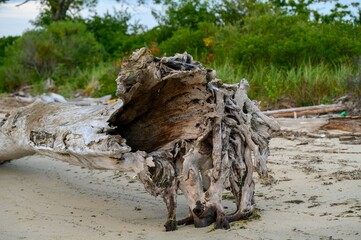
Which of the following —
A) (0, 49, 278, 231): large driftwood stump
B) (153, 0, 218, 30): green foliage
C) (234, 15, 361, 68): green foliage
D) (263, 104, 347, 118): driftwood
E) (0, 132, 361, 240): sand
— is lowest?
(0, 132, 361, 240): sand

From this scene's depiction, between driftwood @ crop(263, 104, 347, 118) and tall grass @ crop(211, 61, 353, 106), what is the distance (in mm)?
703

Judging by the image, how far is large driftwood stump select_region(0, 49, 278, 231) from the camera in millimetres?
4469

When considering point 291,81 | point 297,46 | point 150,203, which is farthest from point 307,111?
point 150,203

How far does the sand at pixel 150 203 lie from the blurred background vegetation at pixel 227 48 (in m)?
Answer: 1.69

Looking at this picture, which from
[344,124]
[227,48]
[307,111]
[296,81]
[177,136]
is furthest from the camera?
[227,48]

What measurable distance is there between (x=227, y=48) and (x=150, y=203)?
1053cm

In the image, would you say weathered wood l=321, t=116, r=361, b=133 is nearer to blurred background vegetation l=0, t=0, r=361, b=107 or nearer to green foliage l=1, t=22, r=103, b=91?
blurred background vegetation l=0, t=0, r=361, b=107

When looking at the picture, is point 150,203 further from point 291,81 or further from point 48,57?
point 48,57

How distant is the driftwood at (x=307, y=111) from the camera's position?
10.1 meters

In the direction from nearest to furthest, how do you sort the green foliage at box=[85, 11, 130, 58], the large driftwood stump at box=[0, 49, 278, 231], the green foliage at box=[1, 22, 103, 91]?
the large driftwood stump at box=[0, 49, 278, 231] < the green foliage at box=[1, 22, 103, 91] < the green foliage at box=[85, 11, 130, 58]

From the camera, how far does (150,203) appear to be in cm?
533

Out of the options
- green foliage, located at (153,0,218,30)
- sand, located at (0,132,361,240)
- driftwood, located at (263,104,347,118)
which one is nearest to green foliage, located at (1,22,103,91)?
green foliage, located at (153,0,218,30)

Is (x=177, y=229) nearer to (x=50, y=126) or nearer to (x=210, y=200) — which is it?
(x=210, y=200)

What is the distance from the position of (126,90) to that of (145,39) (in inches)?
653
